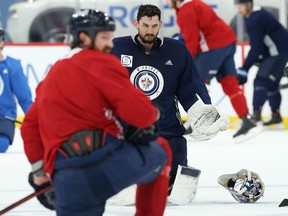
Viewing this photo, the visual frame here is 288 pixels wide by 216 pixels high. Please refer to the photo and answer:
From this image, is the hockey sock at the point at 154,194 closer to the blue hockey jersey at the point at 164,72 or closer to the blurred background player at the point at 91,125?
the blurred background player at the point at 91,125

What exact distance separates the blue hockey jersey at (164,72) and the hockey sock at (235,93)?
10.6ft

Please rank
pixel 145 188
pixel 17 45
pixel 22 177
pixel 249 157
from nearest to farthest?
pixel 145 188 < pixel 22 177 < pixel 249 157 < pixel 17 45

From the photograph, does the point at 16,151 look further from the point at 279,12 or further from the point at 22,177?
the point at 279,12

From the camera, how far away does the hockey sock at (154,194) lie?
3.49 meters

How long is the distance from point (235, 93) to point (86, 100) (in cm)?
501

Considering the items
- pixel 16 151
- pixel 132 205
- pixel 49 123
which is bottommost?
pixel 16 151

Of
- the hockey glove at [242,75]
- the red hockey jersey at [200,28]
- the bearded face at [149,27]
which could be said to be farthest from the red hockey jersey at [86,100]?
the hockey glove at [242,75]

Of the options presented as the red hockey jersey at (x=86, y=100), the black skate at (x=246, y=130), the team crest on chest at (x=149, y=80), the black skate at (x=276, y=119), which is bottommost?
the black skate at (x=276, y=119)

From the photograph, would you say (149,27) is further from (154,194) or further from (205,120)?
(154,194)

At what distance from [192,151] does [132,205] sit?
2.72 m

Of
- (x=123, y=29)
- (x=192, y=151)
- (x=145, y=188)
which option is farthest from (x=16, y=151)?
(x=145, y=188)

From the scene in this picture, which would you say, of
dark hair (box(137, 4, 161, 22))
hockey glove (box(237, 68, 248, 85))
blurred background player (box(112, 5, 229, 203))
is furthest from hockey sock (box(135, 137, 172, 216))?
hockey glove (box(237, 68, 248, 85))

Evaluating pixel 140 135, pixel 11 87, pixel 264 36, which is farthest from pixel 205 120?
pixel 264 36

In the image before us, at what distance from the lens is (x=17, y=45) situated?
377 inches
